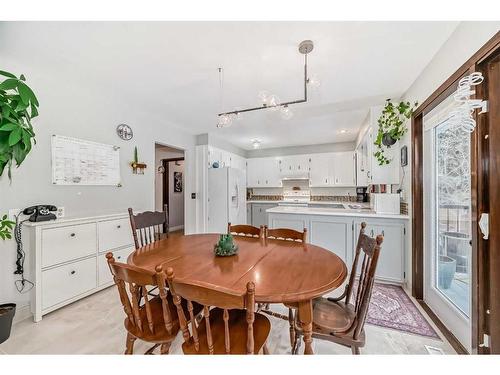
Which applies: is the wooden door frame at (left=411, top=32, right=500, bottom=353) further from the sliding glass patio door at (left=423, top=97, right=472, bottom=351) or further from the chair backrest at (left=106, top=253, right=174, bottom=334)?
the chair backrest at (left=106, top=253, right=174, bottom=334)

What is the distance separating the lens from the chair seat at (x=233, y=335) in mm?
1009

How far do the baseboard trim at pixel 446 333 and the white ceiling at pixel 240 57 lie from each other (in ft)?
7.87

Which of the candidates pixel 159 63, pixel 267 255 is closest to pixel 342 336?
pixel 267 255

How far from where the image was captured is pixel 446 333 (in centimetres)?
173

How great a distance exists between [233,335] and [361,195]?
5040 millimetres

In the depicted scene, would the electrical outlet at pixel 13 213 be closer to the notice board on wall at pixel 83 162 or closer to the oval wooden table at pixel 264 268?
the notice board on wall at pixel 83 162

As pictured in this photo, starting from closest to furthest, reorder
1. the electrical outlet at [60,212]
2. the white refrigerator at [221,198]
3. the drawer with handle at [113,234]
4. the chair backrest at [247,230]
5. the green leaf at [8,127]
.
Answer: the green leaf at [8,127] < the chair backrest at [247,230] < the electrical outlet at [60,212] < the drawer with handle at [113,234] < the white refrigerator at [221,198]

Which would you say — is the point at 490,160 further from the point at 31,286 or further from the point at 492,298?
the point at 31,286

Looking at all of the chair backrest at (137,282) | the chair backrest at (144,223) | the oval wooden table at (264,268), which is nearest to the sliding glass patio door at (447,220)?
the oval wooden table at (264,268)

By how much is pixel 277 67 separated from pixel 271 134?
265 centimetres

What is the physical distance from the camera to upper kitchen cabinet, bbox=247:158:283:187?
6.09 metres

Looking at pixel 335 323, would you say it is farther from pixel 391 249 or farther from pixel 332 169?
pixel 332 169

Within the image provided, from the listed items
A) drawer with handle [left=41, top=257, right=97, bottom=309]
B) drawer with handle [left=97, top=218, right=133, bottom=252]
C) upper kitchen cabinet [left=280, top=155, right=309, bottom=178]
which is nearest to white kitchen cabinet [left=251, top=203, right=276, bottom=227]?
upper kitchen cabinet [left=280, top=155, right=309, bottom=178]

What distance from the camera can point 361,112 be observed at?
134 inches
